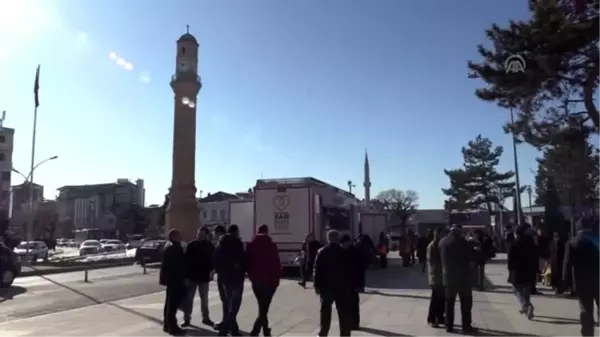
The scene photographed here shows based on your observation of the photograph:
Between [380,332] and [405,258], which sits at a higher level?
[405,258]

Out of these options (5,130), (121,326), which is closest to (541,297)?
(121,326)

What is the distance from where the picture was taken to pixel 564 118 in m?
20.3

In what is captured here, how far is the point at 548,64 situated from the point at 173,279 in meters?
13.1

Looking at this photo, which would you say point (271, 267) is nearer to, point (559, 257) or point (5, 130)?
point (559, 257)

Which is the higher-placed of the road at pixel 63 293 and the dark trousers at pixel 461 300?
the dark trousers at pixel 461 300

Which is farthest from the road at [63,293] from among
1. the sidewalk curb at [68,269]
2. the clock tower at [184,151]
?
the clock tower at [184,151]

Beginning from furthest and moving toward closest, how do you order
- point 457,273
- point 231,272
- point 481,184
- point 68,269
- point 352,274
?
point 481,184 → point 68,269 → point 457,273 → point 231,272 → point 352,274

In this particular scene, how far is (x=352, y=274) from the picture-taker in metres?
8.79

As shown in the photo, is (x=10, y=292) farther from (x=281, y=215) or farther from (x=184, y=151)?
(x=184, y=151)

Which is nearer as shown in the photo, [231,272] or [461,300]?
[231,272]

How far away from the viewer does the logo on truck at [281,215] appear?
2225cm

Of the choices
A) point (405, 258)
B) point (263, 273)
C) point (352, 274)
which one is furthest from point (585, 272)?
point (405, 258)

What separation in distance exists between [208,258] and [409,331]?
12.5 feet
